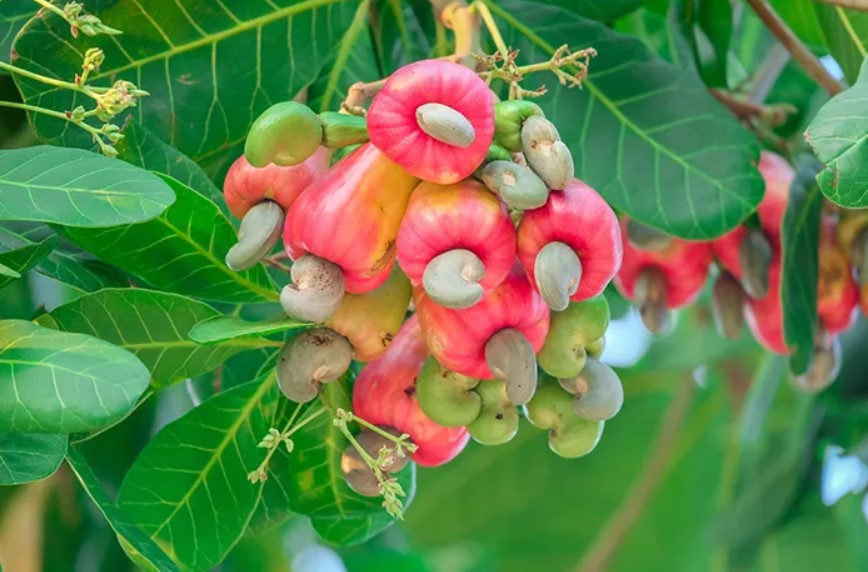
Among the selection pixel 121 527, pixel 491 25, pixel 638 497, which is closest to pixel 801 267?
pixel 491 25

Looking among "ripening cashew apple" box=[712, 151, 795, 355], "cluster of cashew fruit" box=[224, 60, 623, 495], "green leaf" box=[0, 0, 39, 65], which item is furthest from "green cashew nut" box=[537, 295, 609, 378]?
"green leaf" box=[0, 0, 39, 65]

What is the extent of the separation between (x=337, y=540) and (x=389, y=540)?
1.06 m

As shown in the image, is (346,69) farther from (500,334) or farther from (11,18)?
(500,334)

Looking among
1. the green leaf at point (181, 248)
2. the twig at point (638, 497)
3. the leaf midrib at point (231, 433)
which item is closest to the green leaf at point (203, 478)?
the leaf midrib at point (231, 433)

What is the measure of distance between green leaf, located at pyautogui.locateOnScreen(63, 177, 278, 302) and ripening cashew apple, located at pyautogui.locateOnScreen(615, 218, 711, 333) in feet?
1.71

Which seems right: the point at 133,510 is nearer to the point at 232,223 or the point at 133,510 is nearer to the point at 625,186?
the point at 232,223

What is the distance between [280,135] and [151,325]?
0.59ft

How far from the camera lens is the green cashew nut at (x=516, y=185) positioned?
94 centimetres

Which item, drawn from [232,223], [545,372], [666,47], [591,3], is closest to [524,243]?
[545,372]

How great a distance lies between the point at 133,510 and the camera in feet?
3.73

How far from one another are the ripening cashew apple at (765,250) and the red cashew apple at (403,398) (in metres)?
0.43

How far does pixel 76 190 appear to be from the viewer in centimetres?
92

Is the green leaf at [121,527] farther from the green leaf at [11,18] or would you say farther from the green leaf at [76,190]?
the green leaf at [11,18]

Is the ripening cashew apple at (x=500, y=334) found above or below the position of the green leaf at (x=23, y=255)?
below
